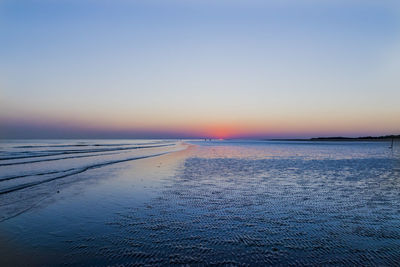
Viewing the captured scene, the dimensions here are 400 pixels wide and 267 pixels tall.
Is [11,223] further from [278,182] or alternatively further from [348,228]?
[278,182]

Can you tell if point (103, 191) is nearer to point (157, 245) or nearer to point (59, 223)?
point (59, 223)

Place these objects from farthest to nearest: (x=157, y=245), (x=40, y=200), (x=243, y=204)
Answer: (x=40, y=200) < (x=243, y=204) < (x=157, y=245)

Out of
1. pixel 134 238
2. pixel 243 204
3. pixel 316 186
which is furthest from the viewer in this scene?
pixel 316 186

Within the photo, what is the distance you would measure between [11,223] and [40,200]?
3.19 meters

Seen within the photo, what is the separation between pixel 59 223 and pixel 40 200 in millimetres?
3978

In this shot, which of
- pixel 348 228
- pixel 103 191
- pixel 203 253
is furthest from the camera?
pixel 103 191

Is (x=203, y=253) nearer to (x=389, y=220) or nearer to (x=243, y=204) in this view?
(x=243, y=204)

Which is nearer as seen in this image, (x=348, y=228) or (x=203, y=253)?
(x=203, y=253)

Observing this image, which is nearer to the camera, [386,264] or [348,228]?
[386,264]

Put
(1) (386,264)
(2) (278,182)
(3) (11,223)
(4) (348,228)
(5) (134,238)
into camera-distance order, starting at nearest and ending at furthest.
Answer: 1. (1) (386,264)
2. (5) (134,238)
3. (4) (348,228)
4. (3) (11,223)
5. (2) (278,182)

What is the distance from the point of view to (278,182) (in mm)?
14727

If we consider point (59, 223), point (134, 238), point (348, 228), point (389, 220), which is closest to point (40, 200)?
point (59, 223)

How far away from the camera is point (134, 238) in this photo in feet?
21.5

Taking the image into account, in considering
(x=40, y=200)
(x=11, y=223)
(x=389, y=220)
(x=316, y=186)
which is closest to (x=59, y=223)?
(x=11, y=223)
